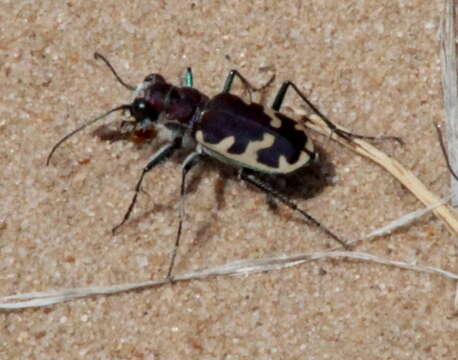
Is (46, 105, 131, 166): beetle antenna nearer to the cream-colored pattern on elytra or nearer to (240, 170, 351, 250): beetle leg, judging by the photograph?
the cream-colored pattern on elytra

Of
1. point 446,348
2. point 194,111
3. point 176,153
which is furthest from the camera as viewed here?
point 176,153

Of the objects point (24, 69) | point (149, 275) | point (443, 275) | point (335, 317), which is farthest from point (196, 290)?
point (24, 69)

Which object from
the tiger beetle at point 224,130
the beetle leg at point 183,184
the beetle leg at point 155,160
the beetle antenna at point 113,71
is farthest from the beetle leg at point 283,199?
the beetle antenna at point 113,71

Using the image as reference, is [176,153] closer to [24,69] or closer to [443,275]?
[24,69]

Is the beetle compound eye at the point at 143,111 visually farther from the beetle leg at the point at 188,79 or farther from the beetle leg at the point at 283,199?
the beetle leg at the point at 283,199

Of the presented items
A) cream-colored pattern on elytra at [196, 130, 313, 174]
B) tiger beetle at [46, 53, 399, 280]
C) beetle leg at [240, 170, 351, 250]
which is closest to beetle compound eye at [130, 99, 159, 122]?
tiger beetle at [46, 53, 399, 280]

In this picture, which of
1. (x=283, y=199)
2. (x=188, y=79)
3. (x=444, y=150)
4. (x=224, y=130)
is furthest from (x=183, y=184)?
(x=444, y=150)
